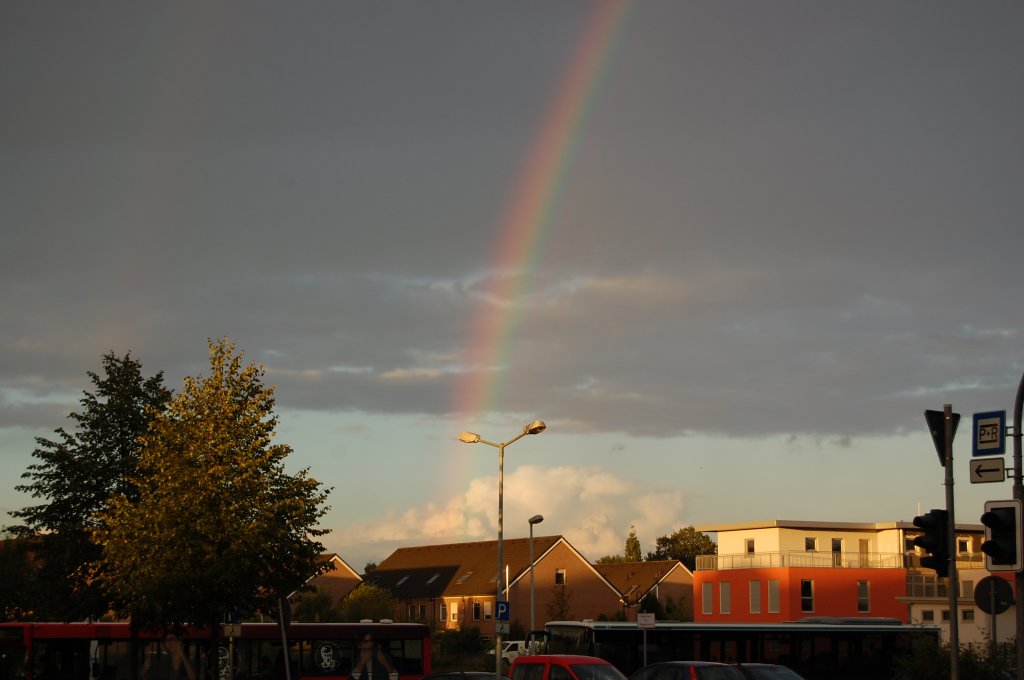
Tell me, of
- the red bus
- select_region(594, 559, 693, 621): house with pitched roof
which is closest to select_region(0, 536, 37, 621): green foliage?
the red bus

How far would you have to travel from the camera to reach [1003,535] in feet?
54.0

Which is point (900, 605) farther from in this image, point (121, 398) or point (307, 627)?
point (121, 398)

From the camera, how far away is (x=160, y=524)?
31.0 metres

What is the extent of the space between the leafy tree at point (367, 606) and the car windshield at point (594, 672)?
4582 cm

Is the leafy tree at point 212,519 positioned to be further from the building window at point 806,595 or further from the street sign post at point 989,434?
the building window at point 806,595

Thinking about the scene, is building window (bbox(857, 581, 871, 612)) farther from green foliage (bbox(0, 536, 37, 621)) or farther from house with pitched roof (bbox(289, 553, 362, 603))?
green foliage (bbox(0, 536, 37, 621))

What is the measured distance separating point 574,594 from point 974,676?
183 ft

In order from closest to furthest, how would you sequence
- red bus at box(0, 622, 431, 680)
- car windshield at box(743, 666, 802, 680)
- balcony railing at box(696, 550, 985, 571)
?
car windshield at box(743, 666, 802, 680) → red bus at box(0, 622, 431, 680) → balcony railing at box(696, 550, 985, 571)

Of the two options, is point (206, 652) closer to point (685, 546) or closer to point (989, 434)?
point (989, 434)

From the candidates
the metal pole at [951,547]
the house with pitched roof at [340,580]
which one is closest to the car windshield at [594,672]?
the metal pole at [951,547]

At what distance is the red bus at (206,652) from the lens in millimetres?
36219

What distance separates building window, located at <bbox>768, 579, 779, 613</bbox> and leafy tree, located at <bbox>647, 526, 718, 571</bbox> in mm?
64557

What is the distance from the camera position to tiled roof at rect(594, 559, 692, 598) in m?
95.4

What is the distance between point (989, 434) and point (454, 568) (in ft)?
260
